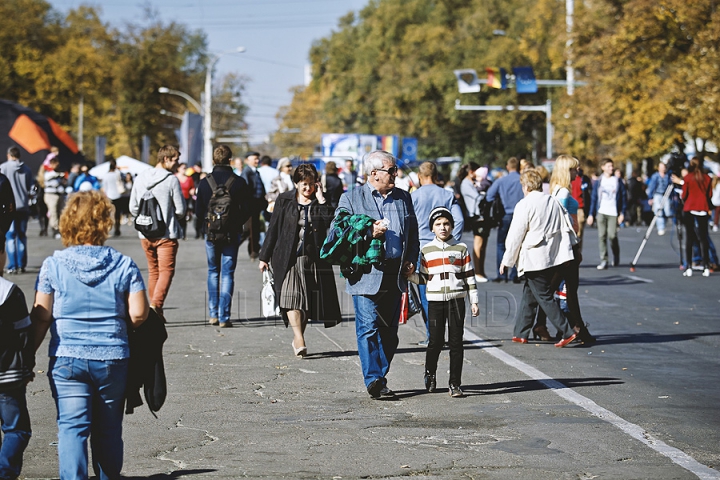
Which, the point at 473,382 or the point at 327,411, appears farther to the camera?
the point at 473,382

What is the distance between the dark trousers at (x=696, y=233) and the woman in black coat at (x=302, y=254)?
1064cm

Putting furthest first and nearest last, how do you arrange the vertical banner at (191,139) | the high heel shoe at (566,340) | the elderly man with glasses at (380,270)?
1. the vertical banner at (191,139)
2. the high heel shoe at (566,340)
3. the elderly man with glasses at (380,270)

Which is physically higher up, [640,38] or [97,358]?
[640,38]

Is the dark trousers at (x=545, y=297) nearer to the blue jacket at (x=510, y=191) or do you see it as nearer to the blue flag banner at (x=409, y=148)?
the blue jacket at (x=510, y=191)

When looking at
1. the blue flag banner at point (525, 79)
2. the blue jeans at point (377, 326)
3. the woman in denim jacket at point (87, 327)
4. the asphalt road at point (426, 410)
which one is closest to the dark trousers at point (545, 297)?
the asphalt road at point (426, 410)

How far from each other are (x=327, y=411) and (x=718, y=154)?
3478 centimetres

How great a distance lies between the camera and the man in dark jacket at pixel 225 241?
1209cm

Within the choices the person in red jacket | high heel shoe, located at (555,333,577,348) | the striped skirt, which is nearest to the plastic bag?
the striped skirt

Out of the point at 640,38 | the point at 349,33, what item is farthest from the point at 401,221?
the point at 349,33

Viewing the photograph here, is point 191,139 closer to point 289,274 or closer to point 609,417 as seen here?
point 289,274

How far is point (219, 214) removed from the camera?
11953 mm

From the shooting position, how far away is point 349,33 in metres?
88.0

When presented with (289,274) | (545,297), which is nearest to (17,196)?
(289,274)

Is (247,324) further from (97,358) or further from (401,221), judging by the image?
(97,358)
